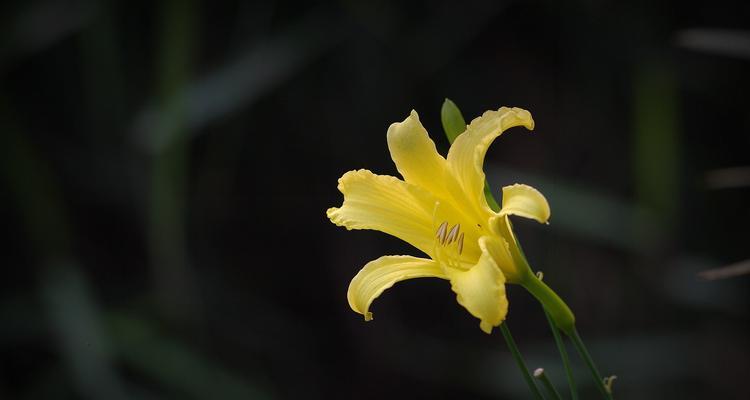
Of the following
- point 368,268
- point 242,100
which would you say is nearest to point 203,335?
point 242,100

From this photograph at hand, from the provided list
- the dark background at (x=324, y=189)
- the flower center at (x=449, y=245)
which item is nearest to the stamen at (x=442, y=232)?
the flower center at (x=449, y=245)

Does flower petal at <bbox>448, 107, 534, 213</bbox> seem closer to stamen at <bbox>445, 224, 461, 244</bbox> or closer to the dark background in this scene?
stamen at <bbox>445, 224, 461, 244</bbox>

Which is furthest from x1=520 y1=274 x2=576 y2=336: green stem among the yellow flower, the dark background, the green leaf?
the dark background

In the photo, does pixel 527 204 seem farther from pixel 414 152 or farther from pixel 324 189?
pixel 324 189

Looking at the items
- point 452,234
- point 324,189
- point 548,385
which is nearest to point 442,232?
point 452,234

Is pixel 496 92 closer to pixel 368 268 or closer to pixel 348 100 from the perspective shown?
pixel 348 100

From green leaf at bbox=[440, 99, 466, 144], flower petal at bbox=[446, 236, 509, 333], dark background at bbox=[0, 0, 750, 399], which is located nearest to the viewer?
flower petal at bbox=[446, 236, 509, 333]
